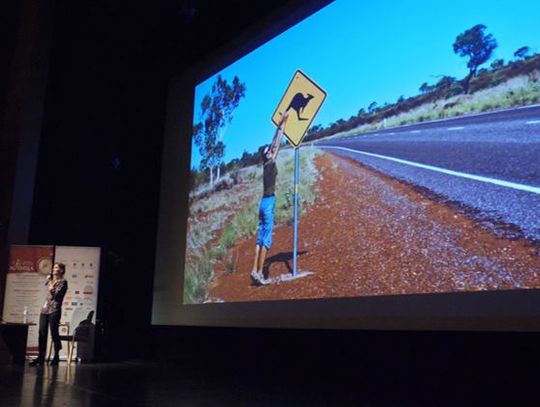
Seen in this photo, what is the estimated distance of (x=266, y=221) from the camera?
507cm

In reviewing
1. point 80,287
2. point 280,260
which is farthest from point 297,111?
point 80,287

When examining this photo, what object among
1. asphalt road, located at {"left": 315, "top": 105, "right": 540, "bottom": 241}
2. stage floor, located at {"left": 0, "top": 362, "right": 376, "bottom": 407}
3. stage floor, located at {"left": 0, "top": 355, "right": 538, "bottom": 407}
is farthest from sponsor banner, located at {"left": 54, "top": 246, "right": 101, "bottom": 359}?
asphalt road, located at {"left": 315, "top": 105, "right": 540, "bottom": 241}

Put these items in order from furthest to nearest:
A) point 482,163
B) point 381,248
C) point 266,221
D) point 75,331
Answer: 1. point 75,331
2. point 266,221
3. point 381,248
4. point 482,163

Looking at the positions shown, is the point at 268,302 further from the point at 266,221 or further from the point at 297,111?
the point at 297,111

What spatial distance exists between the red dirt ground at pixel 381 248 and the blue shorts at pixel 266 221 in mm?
96

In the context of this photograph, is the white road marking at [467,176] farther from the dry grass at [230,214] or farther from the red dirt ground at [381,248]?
the dry grass at [230,214]

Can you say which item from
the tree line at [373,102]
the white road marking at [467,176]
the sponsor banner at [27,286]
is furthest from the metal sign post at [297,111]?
the sponsor banner at [27,286]

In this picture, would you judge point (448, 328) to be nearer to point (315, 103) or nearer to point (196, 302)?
point (315, 103)

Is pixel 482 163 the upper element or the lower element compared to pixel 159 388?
upper

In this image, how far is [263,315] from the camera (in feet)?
16.3

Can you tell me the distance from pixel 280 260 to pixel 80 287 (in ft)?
10.3

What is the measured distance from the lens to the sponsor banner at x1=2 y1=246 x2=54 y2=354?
6.55 meters

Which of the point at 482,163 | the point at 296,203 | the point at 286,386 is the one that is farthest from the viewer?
the point at 296,203

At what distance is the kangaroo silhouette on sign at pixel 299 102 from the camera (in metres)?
4.85
